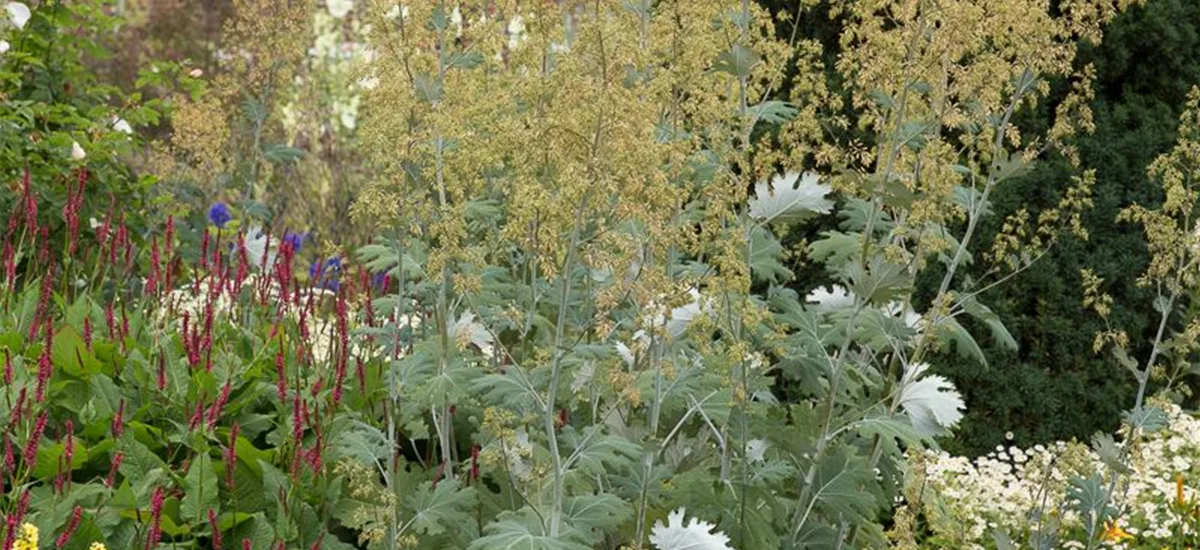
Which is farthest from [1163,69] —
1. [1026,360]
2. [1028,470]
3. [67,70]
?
[67,70]

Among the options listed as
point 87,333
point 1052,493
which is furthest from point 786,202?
point 1052,493

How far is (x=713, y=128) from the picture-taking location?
13.6 ft

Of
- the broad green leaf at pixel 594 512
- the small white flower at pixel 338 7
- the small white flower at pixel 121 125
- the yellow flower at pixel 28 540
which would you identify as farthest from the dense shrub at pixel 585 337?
the small white flower at pixel 338 7

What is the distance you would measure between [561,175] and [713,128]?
31.7 inches

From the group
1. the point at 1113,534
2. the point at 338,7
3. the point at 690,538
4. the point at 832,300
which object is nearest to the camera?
the point at 690,538

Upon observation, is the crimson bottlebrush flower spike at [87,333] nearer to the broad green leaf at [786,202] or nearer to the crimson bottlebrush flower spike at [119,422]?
the crimson bottlebrush flower spike at [119,422]

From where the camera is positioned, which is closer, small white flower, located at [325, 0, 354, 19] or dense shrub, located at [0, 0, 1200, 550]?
dense shrub, located at [0, 0, 1200, 550]

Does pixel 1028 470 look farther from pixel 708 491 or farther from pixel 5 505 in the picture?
pixel 5 505

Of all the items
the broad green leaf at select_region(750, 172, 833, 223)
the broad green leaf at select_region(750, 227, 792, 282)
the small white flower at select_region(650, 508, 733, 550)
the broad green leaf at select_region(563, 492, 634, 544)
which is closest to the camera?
the broad green leaf at select_region(563, 492, 634, 544)

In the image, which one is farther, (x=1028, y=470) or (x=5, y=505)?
(x=1028, y=470)

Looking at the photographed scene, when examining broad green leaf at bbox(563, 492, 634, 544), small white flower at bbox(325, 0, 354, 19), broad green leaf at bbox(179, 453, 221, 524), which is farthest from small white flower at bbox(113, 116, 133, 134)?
small white flower at bbox(325, 0, 354, 19)

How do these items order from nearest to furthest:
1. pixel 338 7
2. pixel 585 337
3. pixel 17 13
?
pixel 585 337
pixel 17 13
pixel 338 7

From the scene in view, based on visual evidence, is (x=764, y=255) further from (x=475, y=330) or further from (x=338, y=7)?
(x=338, y=7)

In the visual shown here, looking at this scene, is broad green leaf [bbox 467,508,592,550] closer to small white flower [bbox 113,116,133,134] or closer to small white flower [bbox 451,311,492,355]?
small white flower [bbox 451,311,492,355]
